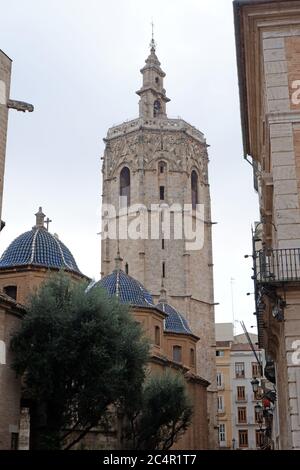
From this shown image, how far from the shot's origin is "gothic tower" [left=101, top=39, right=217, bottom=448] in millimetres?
57781

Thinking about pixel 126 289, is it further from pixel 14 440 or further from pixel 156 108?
pixel 156 108

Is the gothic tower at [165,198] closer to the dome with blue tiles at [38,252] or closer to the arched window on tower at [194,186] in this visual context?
the arched window on tower at [194,186]

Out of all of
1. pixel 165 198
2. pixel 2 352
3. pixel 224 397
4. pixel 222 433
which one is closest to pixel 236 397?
pixel 224 397

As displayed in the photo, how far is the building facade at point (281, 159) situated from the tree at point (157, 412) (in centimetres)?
1093

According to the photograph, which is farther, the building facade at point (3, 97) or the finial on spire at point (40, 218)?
the finial on spire at point (40, 218)

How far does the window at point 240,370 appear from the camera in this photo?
68250 mm

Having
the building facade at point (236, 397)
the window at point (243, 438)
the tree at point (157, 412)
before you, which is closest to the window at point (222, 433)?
the building facade at point (236, 397)

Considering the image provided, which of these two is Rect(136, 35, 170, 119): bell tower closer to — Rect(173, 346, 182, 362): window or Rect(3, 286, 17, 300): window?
Rect(173, 346, 182, 362): window

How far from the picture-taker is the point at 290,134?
49.0 ft

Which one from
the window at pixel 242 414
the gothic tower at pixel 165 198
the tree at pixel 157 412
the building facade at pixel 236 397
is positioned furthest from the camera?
the window at pixel 242 414

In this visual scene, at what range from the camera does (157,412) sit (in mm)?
26859

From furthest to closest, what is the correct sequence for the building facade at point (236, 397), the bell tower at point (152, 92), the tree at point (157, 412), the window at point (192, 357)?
the bell tower at point (152, 92), the building facade at point (236, 397), the window at point (192, 357), the tree at point (157, 412)
